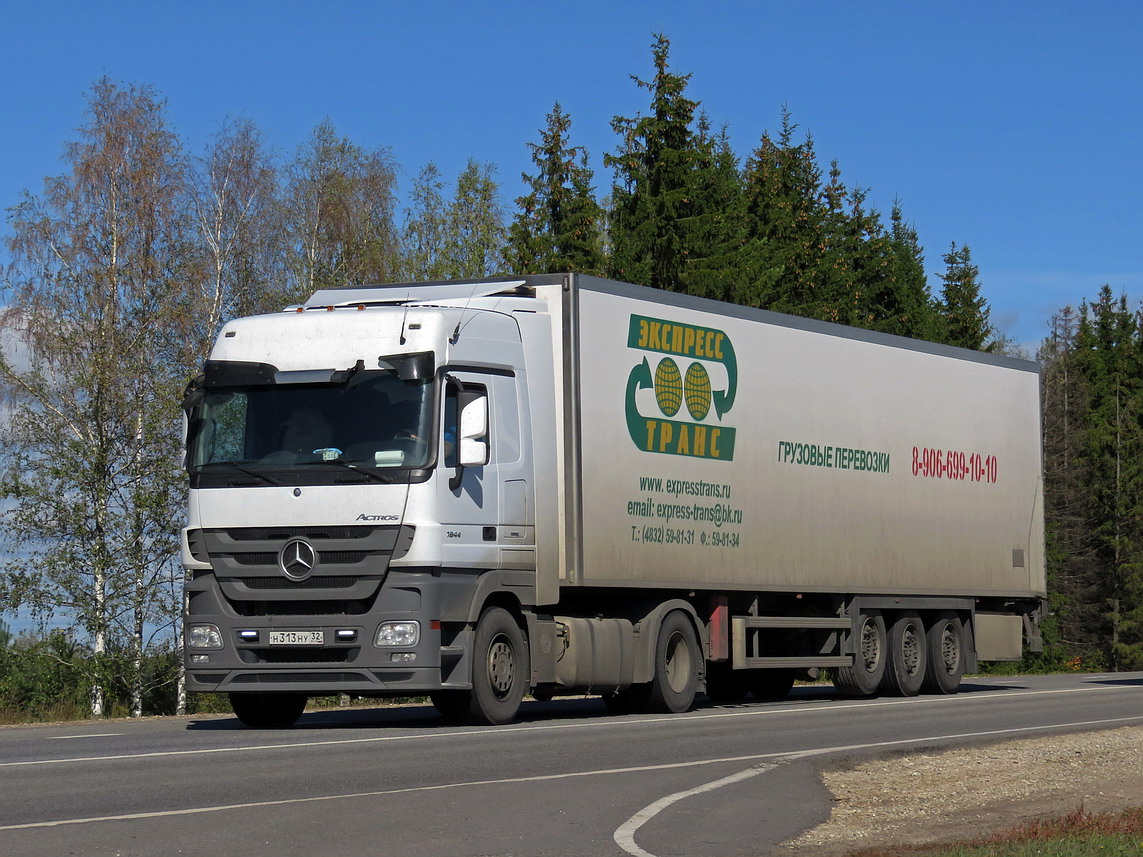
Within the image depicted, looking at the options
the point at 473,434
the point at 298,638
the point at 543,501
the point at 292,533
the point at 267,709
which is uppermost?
the point at 473,434

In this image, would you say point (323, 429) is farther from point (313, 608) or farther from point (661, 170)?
point (661, 170)

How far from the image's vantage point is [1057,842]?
29.0ft

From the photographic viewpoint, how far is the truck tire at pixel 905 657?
75.0 ft

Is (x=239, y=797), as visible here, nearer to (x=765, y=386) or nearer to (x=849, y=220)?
(x=765, y=386)

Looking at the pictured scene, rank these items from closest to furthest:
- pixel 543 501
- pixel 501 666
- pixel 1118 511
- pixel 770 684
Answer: pixel 501 666 < pixel 543 501 < pixel 770 684 < pixel 1118 511

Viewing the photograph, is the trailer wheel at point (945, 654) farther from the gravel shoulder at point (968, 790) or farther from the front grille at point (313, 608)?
the front grille at point (313, 608)

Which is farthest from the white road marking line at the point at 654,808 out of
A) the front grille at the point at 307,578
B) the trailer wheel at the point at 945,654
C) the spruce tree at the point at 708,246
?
the spruce tree at the point at 708,246

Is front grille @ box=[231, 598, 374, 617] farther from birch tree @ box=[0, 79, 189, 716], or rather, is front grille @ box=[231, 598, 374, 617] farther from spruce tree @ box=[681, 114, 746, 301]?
spruce tree @ box=[681, 114, 746, 301]

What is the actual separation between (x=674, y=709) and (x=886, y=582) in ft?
16.2

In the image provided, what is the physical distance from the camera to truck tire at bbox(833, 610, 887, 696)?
22.2 m

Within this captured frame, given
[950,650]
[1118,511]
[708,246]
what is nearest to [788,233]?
[708,246]

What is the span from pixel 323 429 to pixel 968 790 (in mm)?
6767

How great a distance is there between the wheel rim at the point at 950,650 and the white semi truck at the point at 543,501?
1.06 m

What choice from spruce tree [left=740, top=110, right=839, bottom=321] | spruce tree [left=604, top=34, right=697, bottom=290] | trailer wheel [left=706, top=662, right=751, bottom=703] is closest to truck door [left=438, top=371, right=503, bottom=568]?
trailer wheel [left=706, top=662, right=751, bottom=703]
